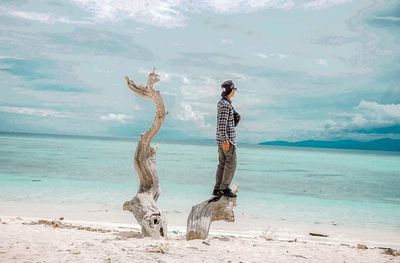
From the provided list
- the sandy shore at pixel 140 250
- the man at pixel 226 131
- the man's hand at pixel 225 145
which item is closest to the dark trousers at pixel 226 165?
the man at pixel 226 131

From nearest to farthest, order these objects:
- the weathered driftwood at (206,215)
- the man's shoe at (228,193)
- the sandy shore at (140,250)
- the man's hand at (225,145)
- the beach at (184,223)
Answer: the sandy shore at (140,250) → the beach at (184,223) → the man's hand at (225,145) → the man's shoe at (228,193) → the weathered driftwood at (206,215)

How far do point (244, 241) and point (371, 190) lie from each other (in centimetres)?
2161

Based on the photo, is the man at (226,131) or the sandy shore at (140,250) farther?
the man at (226,131)

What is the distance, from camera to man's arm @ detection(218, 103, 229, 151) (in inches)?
304

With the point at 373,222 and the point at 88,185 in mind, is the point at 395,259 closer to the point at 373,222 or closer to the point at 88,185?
the point at 373,222

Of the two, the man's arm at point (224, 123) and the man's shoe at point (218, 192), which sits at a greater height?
the man's arm at point (224, 123)

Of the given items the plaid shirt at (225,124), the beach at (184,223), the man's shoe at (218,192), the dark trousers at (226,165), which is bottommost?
the beach at (184,223)

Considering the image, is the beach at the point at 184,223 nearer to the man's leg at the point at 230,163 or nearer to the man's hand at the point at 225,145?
the man's leg at the point at 230,163

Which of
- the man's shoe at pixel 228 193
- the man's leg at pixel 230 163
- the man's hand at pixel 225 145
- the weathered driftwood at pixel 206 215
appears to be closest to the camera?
the man's hand at pixel 225 145

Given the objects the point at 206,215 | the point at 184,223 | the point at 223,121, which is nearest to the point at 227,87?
the point at 223,121

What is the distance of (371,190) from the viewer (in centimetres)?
2795

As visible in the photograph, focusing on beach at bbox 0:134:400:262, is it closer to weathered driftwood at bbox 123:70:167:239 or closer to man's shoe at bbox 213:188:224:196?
weathered driftwood at bbox 123:70:167:239

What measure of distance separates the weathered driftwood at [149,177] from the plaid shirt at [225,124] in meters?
1.42

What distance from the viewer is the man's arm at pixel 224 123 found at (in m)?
7.71
